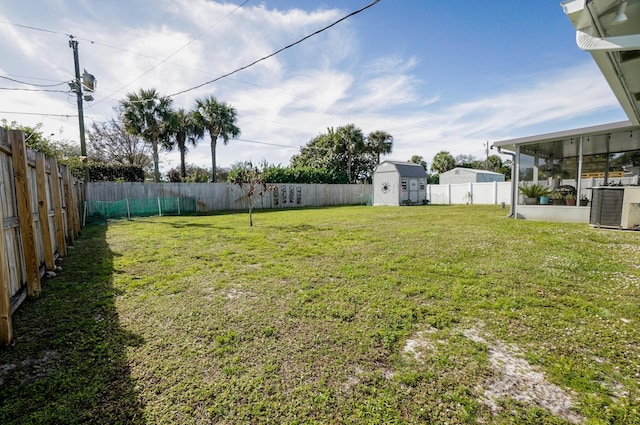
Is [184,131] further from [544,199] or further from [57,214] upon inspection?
[544,199]

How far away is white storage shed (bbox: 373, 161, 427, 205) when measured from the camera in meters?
19.4

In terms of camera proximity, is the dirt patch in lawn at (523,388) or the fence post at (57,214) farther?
the fence post at (57,214)

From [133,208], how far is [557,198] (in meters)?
16.9

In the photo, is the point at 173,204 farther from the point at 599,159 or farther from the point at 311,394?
the point at 599,159

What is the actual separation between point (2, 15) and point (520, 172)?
16605mm

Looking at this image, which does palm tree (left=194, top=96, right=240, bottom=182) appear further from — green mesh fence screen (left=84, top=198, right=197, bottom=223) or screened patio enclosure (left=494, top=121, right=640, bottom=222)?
screened patio enclosure (left=494, top=121, right=640, bottom=222)

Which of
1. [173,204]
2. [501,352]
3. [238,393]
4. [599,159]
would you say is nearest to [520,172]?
[599,159]

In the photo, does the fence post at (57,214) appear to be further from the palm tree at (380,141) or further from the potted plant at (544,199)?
the palm tree at (380,141)

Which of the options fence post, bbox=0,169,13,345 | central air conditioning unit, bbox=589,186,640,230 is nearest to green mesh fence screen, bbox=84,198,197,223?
fence post, bbox=0,169,13,345

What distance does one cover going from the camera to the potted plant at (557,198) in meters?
9.41

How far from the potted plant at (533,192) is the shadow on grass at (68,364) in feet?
38.7

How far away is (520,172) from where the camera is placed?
10.1 m

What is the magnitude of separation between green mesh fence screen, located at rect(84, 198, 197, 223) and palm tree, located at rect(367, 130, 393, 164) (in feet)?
60.2

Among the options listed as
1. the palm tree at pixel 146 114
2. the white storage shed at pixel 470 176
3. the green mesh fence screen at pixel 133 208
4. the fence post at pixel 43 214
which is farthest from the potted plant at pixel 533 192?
the palm tree at pixel 146 114
